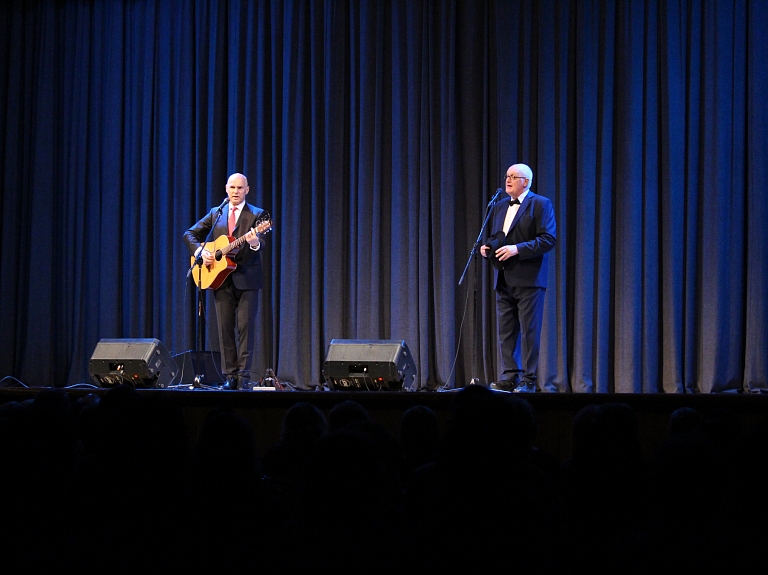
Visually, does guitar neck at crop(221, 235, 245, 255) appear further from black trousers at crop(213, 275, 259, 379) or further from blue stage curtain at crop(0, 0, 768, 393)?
blue stage curtain at crop(0, 0, 768, 393)

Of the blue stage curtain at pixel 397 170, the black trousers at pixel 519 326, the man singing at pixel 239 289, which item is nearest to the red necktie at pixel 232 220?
the man singing at pixel 239 289

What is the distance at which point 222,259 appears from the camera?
19.4 ft

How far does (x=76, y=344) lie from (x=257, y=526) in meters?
6.44

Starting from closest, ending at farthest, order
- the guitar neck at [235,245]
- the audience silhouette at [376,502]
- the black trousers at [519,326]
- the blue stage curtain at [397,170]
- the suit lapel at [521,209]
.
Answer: the audience silhouette at [376,502], the black trousers at [519,326], the suit lapel at [521,209], the guitar neck at [235,245], the blue stage curtain at [397,170]

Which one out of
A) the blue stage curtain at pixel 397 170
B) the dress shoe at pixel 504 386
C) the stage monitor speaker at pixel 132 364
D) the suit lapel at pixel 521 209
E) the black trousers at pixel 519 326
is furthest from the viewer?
the blue stage curtain at pixel 397 170

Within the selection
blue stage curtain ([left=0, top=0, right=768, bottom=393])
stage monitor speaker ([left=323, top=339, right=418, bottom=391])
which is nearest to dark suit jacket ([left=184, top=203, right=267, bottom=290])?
stage monitor speaker ([left=323, top=339, right=418, bottom=391])

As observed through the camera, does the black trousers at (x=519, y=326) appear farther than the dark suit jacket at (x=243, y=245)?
No

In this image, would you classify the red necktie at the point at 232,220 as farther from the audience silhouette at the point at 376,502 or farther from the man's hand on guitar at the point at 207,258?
the audience silhouette at the point at 376,502

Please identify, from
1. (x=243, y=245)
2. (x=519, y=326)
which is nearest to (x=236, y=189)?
(x=243, y=245)

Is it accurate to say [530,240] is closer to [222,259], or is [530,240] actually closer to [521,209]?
[521,209]

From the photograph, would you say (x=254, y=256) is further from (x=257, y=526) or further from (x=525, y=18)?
(x=257, y=526)

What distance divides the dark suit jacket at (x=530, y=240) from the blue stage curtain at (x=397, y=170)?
77cm

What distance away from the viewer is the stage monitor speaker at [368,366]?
562 centimetres

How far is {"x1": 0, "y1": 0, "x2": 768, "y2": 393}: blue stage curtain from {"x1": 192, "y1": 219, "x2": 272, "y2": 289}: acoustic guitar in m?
1.55
